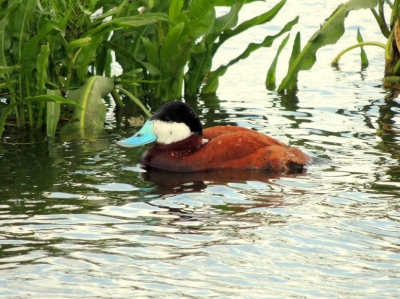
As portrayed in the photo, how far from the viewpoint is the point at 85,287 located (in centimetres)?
508

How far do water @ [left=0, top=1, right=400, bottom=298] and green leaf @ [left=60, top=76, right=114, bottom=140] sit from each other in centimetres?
25

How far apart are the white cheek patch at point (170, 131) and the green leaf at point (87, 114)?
1000mm

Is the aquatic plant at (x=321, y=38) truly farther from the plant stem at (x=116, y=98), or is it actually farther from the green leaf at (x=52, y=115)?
the green leaf at (x=52, y=115)

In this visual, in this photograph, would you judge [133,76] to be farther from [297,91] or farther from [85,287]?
[85,287]

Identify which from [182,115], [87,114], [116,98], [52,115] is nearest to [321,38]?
[116,98]

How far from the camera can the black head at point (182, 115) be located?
316 inches

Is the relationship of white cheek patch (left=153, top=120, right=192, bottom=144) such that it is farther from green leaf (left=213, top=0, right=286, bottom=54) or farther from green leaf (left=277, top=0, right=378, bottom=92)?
green leaf (left=277, top=0, right=378, bottom=92)

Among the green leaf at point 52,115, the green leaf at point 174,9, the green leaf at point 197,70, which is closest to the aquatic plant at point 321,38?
the green leaf at point 197,70

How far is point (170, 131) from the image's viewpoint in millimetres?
8109

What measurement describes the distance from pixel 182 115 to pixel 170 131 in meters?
0.18

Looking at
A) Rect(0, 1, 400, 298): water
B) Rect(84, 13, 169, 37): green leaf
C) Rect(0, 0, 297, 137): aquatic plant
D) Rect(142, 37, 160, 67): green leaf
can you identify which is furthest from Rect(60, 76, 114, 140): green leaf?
Rect(142, 37, 160, 67): green leaf

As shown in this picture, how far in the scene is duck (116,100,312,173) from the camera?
25.5ft

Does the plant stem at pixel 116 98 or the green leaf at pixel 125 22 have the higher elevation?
the green leaf at pixel 125 22

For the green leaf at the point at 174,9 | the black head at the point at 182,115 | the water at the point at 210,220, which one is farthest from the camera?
the green leaf at the point at 174,9
